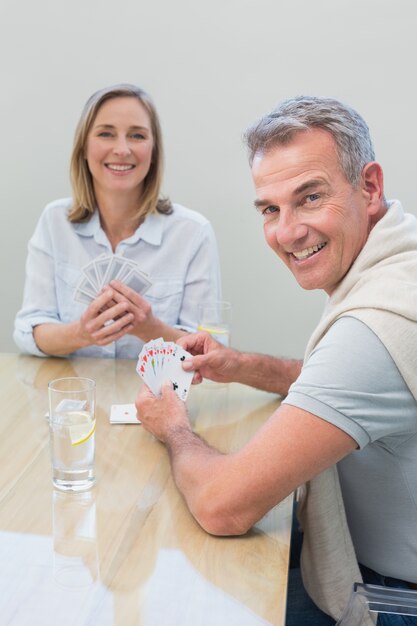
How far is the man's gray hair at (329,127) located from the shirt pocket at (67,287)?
4.43 feet

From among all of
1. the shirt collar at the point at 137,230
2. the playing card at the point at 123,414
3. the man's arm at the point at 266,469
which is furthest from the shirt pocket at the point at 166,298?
the man's arm at the point at 266,469

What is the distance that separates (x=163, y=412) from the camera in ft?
5.85

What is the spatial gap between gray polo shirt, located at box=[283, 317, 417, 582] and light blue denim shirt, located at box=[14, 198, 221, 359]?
1.30m

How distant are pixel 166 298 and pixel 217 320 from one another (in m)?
0.48

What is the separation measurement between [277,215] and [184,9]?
2.27 meters

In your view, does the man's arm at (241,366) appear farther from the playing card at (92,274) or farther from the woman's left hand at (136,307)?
the playing card at (92,274)

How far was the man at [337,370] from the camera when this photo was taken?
4.40 ft

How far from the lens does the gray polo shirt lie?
1.33 metres

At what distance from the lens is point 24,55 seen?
3.73 meters

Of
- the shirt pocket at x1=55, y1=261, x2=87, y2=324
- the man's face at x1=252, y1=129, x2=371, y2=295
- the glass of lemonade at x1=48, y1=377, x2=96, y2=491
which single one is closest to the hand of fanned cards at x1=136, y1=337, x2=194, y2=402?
the glass of lemonade at x1=48, y1=377, x2=96, y2=491

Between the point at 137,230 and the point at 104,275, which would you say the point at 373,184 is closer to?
the point at 104,275

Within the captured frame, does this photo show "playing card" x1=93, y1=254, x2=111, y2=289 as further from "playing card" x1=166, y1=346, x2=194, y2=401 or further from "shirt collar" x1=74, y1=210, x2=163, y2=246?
"playing card" x1=166, y1=346, x2=194, y2=401

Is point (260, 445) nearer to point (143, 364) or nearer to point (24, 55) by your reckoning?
point (143, 364)

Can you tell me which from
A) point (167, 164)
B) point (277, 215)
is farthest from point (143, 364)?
point (167, 164)
